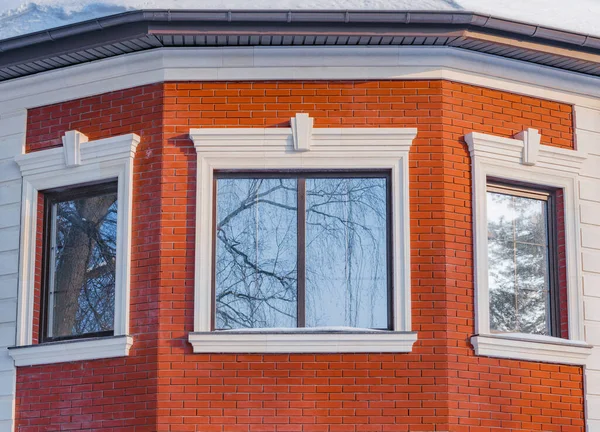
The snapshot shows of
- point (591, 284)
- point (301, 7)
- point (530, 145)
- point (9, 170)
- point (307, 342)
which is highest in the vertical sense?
point (301, 7)

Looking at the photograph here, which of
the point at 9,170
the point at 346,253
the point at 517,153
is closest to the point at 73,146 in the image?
the point at 9,170

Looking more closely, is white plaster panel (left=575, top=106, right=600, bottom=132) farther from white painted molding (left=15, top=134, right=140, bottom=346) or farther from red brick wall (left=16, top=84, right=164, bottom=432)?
white painted molding (left=15, top=134, right=140, bottom=346)

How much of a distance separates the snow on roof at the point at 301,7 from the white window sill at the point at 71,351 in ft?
9.38

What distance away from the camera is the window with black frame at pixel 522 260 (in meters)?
10.5

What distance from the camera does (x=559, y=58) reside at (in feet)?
35.0

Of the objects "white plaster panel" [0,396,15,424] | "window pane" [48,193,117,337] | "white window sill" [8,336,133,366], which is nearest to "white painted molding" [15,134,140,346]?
"white window sill" [8,336,133,366]

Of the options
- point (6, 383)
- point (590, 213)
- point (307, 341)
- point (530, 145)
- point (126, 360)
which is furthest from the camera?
point (590, 213)

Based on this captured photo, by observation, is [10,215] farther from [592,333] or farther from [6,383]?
[592,333]

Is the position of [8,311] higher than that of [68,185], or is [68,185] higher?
[68,185]

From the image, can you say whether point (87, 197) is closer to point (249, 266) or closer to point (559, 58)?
point (249, 266)

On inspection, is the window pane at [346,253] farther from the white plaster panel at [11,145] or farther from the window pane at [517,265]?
the white plaster panel at [11,145]

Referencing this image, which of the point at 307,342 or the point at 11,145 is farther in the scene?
the point at 11,145

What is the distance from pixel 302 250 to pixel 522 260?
206 centimetres

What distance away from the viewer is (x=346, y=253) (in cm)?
1029
